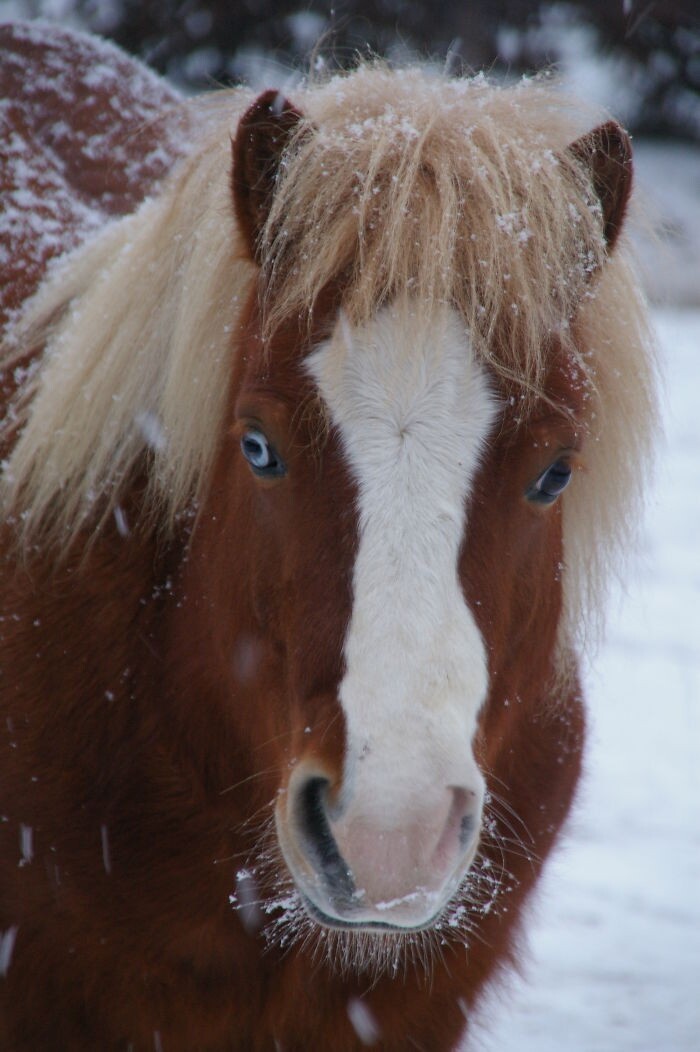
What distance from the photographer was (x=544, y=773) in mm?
2248

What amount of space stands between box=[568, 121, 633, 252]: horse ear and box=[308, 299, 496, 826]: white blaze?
44cm

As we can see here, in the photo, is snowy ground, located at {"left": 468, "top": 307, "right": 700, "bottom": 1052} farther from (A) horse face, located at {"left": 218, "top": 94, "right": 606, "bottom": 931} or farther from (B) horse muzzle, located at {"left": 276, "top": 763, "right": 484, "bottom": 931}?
(B) horse muzzle, located at {"left": 276, "top": 763, "right": 484, "bottom": 931}

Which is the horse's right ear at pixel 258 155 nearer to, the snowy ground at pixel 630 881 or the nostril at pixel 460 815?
the snowy ground at pixel 630 881

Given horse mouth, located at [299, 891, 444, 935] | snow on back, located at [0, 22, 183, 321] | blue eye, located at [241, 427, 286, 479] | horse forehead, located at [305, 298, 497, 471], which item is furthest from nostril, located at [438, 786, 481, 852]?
snow on back, located at [0, 22, 183, 321]

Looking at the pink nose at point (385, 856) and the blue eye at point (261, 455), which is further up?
the blue eye at point (261, 455)

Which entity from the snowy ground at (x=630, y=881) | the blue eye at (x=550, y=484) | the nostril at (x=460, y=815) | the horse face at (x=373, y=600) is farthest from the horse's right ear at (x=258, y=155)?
the nostril at (x=460, y=815)

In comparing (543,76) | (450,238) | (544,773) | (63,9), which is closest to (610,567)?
(544,773)

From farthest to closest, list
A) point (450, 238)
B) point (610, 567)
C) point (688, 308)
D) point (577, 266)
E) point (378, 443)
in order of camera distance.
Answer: point (688, 308) < point (610, 567) < point (577, 266) < point (450, 238) < point (378, 443)

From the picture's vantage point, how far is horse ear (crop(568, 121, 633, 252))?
73.2 inches

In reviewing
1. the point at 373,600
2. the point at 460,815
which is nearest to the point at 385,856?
the point at 460,815

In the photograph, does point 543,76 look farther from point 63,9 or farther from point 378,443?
point 63,9

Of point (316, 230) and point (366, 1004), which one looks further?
point (366, 1004)

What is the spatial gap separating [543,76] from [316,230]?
853mm

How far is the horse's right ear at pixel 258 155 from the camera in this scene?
1783mm
